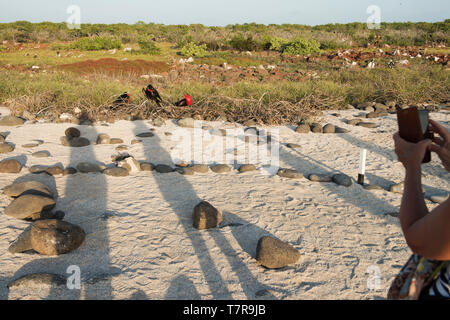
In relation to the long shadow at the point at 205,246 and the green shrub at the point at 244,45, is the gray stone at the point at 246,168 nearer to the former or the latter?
the long shadow at the point at 205,246

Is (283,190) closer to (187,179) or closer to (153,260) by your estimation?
(187,179)

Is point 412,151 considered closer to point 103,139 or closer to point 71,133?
point 103,139

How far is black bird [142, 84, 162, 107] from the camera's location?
7.89m

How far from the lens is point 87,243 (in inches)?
126

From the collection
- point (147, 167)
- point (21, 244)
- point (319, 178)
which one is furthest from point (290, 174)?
point (21, 244)

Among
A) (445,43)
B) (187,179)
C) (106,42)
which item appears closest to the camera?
(187,179)

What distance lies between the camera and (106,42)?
73.2ft

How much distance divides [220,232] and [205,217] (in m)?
0.20

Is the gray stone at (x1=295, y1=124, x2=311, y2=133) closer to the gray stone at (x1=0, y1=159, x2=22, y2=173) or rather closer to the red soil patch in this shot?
the gray stone at (x1=0, y1=159, x2=22, y2=173)

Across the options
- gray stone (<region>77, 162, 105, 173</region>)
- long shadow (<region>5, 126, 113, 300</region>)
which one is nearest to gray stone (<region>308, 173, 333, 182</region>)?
long shadow (<region>5, 126, 113, 300</region>)

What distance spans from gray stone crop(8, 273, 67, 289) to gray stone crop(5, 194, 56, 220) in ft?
3.70
